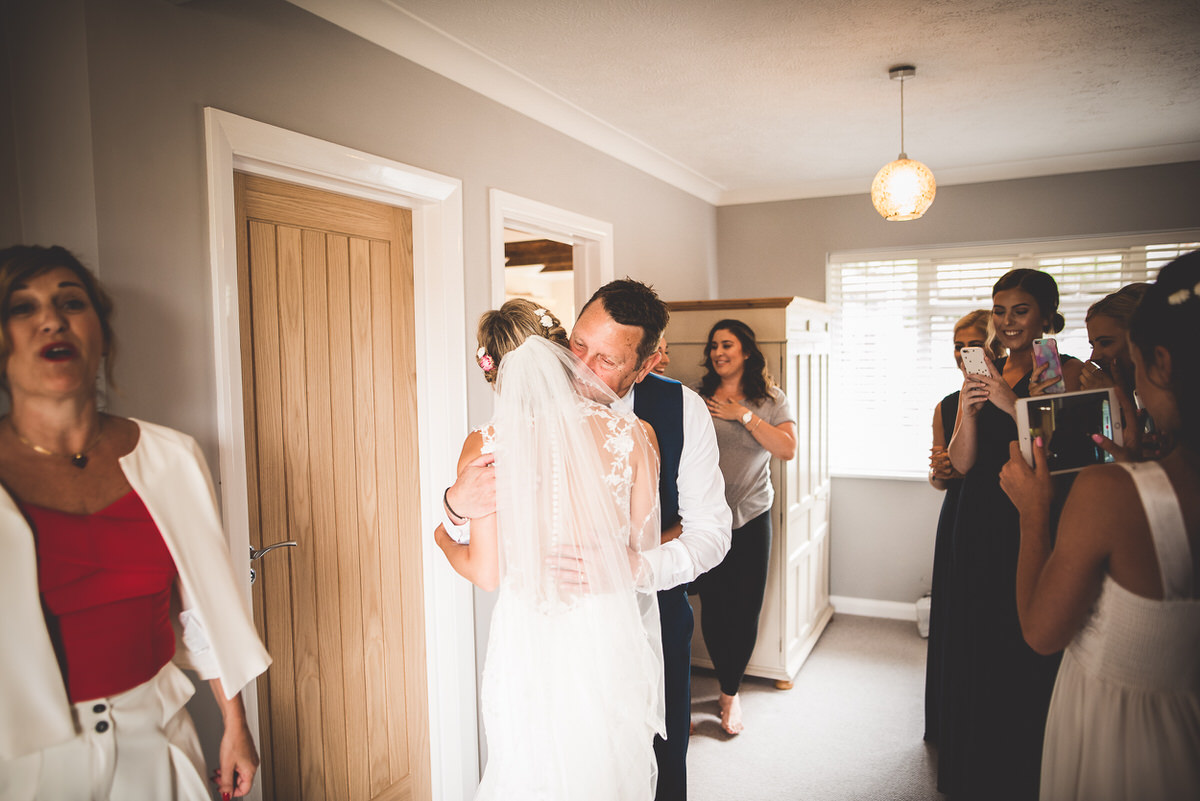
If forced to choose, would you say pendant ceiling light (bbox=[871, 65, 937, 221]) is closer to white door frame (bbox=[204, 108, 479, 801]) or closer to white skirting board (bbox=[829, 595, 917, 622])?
white door frame (bbox=[204, 108, 479, 801])

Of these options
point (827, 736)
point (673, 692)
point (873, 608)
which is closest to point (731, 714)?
point (827, 736)

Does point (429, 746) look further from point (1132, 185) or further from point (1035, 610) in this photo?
point (1132, 185)

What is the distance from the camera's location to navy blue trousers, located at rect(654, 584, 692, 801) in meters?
1.99

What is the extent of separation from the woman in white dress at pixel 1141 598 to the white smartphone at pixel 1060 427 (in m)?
0.32

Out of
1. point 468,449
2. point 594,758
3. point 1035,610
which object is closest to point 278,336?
point 468,449

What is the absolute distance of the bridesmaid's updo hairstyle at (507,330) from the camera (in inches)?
66.8

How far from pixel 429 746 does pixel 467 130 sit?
2.16 m

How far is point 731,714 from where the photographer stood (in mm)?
3168

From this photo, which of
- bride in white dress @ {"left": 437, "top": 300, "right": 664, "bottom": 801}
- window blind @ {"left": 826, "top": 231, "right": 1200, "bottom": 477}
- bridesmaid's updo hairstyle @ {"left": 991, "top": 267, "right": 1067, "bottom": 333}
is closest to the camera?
bride in white dress @ {"left": 437, "top": 300, "right": 664, "bottom": 801}

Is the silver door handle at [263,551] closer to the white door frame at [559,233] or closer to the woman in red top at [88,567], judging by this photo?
the woman in red top at [88,567]

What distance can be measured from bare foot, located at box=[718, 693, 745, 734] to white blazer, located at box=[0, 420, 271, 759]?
7.43ft

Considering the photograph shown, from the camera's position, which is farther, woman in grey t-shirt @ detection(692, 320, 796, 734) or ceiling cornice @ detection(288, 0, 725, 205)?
woman in grey t-shirt @ detection(692, 320, 796, 734)

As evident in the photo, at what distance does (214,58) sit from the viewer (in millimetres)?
1682

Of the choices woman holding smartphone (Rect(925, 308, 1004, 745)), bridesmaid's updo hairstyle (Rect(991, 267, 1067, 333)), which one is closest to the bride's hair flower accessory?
bridesmaid's updo hairstyle (Rect(991, 267, 1067, 333))
